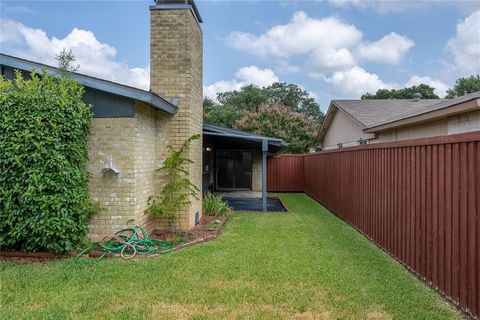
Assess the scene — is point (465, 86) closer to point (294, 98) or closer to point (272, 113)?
point (294, 98)

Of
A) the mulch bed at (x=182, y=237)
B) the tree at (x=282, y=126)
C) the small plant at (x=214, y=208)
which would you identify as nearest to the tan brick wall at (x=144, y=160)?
the mulch bed at (x=182, y=237)

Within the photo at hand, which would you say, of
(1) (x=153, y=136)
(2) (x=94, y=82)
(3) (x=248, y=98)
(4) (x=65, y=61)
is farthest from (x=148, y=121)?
(3) (x=248, y=98)

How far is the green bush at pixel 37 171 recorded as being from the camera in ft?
17.7

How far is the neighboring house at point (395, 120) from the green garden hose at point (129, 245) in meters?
6.20

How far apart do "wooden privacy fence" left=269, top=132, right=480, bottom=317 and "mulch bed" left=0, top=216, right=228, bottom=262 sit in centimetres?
331

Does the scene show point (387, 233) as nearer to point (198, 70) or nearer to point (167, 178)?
point (167, 178)

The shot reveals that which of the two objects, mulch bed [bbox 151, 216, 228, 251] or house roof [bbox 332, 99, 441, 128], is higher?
house roof [bbox 332, 99, 441, 128]

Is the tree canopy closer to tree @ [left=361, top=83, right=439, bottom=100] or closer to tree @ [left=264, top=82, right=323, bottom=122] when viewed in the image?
tree @ [left=264, top=82, right=323, bottom=122]

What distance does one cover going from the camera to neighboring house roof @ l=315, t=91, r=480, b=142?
→ 7309mm

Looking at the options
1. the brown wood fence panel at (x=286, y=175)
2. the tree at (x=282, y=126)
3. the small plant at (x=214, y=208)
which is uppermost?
the tree at (x=282, y=126)

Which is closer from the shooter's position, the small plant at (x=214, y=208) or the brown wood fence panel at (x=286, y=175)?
the small plant at (x=214, y=208)

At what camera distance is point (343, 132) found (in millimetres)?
17281

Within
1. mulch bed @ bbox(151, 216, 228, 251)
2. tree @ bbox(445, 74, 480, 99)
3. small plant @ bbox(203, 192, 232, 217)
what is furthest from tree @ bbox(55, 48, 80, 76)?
tree @ bbox(445, 74, 480, 99)

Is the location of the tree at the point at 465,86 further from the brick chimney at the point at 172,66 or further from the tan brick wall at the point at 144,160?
the tan brick wall at the point at 144,160
